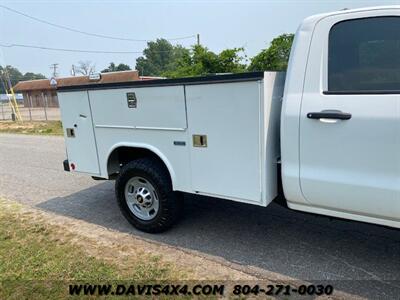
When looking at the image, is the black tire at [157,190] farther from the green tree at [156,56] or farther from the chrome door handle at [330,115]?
the green tree at [156,56]

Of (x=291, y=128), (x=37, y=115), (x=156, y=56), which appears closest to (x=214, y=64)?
(x=291, y=128)

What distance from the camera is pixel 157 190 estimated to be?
3.82m

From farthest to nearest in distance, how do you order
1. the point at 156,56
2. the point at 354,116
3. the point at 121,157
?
the point at 156,56
the point at 121,157
the point at 354,116

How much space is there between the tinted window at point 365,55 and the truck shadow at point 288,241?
1588mm

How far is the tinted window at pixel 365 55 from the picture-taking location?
2.56 meters

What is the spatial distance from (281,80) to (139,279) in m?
2.18

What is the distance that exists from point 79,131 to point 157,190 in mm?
1357

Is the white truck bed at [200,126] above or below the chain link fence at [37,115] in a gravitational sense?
above

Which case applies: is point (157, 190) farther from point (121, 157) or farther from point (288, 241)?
point (288, 241)

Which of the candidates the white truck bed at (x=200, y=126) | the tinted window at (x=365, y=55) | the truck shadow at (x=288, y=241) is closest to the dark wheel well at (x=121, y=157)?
the white truck bed at (x=200, y=126)

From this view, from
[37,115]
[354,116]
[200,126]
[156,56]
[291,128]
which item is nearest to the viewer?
[354,116]

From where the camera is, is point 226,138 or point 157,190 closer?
point 226,138

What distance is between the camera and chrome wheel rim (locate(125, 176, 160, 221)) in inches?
157

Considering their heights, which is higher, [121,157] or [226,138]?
[226,138]
